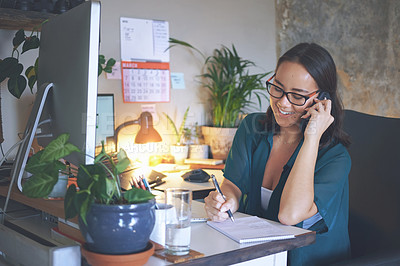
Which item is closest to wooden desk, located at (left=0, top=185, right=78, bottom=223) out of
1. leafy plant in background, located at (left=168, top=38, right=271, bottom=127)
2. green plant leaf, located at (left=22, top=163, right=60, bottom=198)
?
green plant leaf, located at (left=22, top=163, right=60, bottom=198)

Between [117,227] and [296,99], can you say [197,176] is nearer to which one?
[296,99]

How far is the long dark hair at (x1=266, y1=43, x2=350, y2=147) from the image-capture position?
1.77 meters

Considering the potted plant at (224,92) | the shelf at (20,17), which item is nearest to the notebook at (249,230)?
the shelf at (20,17)

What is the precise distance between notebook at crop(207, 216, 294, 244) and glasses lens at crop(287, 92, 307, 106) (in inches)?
20.4

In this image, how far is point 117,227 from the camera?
0.95 meters

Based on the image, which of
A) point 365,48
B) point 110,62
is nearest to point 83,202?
point 110,62

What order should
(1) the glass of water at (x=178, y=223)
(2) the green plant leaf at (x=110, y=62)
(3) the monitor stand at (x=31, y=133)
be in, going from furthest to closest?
1. (2) the green plant leaf at (x=110, y=62)
2. (3) the monitor stand at (x=31, y=133)
3. (1) the glass of water at (x=178, y=223)

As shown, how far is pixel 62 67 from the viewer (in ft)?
4.46

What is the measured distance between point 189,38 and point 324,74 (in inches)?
56.4

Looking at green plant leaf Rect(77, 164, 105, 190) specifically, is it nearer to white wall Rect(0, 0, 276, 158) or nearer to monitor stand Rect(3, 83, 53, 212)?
monitor stand Rect(3, 83, 53, 212)

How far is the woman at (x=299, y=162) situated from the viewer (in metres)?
1.61

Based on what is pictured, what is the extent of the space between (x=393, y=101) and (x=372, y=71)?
0.29 meters

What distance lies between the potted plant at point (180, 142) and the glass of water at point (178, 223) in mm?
1725

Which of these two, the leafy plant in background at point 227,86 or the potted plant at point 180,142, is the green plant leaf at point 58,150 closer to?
the potted plant at point 180,142
